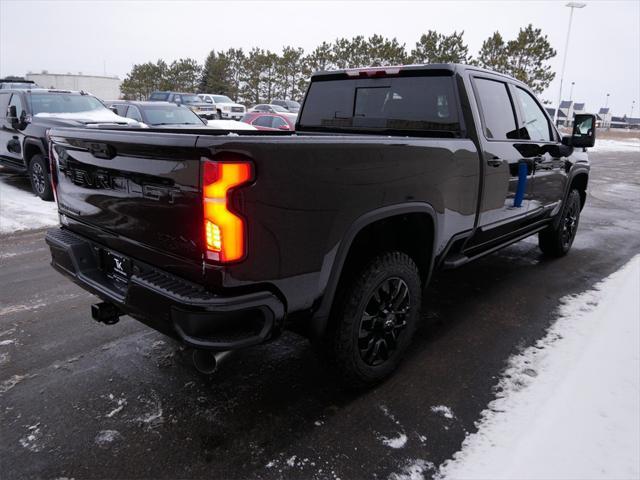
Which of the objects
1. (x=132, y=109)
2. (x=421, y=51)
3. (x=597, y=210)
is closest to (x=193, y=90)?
(x=421, y=51)

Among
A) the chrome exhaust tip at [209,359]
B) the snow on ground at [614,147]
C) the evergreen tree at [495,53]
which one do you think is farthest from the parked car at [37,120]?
the evergreen tree at [495,53]

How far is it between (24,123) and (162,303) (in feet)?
26.0

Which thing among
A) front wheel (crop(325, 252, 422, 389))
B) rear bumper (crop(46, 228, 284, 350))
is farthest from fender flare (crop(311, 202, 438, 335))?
rear bumper (crop(46, 228, 284, 350))

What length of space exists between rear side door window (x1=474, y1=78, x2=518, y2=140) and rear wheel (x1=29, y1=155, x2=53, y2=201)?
704 cm

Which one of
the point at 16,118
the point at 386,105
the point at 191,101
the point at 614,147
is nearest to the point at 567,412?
the point at 386,105

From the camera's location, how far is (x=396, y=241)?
2.94 m

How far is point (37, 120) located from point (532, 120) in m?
7.81

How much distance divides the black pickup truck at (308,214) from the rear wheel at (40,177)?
5.53 m

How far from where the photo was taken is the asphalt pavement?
7.29 ft

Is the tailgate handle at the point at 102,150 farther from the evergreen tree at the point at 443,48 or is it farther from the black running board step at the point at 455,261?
the evergreen tree at the point at 443,48

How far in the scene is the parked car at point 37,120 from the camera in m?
7.75

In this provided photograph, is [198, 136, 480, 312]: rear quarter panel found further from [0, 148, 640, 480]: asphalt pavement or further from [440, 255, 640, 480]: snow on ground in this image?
[440, 255, 640, 480]: snow on ground

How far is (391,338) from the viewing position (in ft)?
9.42

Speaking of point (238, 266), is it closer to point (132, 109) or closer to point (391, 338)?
point (391, 338)
